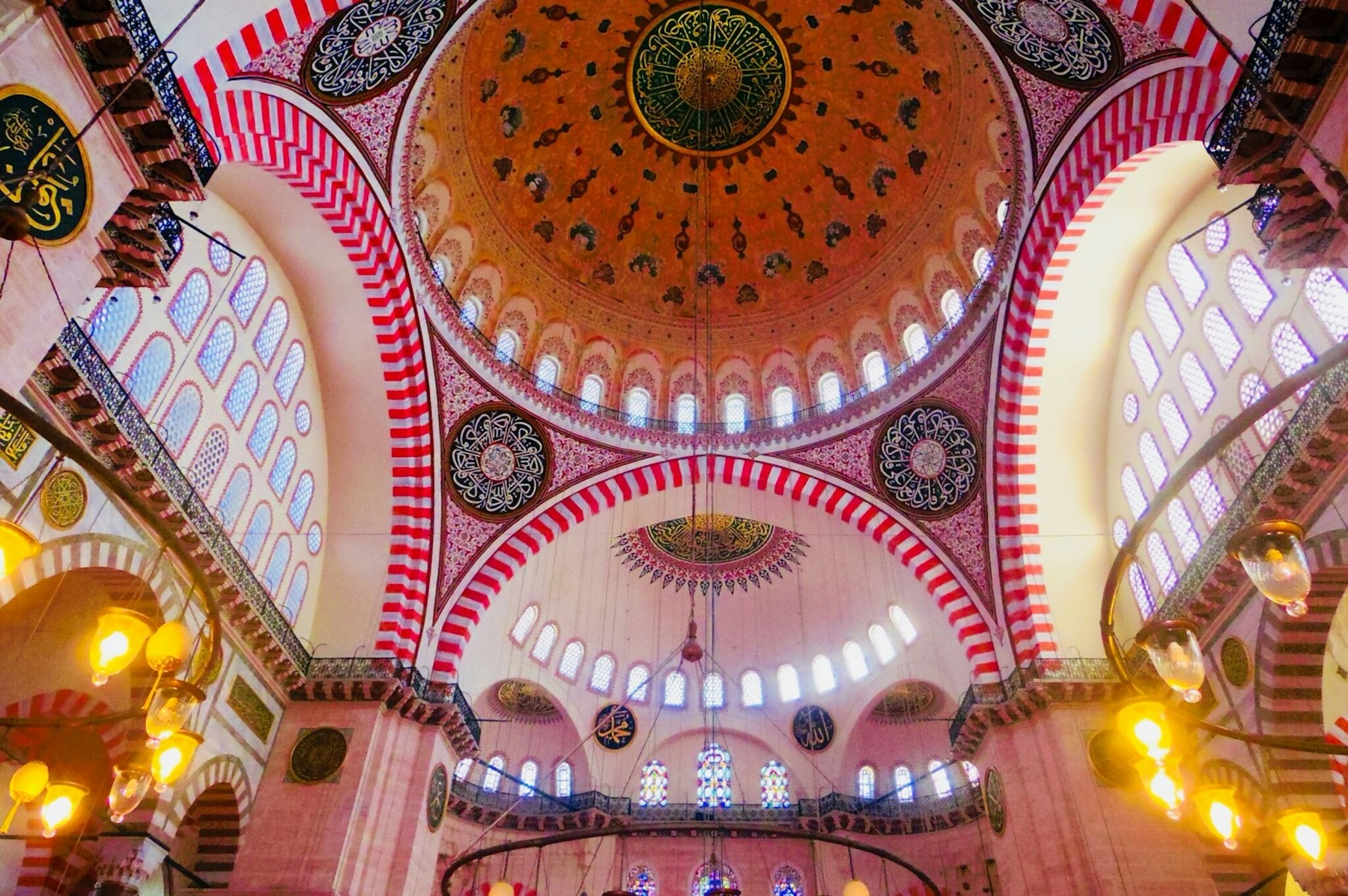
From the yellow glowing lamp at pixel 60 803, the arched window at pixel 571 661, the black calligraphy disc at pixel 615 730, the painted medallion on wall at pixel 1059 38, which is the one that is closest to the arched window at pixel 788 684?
the black calligraphy disc at pixel 615 730

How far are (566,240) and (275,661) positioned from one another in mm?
8542

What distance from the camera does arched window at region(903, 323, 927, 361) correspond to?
14.1 meters

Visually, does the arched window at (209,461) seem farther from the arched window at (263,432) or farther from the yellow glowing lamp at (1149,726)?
the yellow glowing lamp at (1149,726)

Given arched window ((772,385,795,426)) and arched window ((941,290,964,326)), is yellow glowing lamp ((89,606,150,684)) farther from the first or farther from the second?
arched window ((941,290,964,326))

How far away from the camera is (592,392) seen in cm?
1520

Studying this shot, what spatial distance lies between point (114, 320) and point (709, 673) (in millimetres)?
12940

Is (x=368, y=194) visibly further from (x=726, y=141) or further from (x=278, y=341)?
(x=726, y=141)

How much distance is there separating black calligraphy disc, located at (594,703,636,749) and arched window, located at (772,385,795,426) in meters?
6.65

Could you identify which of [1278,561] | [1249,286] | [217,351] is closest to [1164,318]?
[1249,286]

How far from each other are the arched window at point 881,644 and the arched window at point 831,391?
488 centimetres

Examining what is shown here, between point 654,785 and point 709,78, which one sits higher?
point 709,78

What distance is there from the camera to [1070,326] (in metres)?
11.8

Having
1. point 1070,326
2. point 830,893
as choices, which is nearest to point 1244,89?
point 1070,326

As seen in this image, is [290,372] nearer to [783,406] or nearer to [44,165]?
[44,165]
